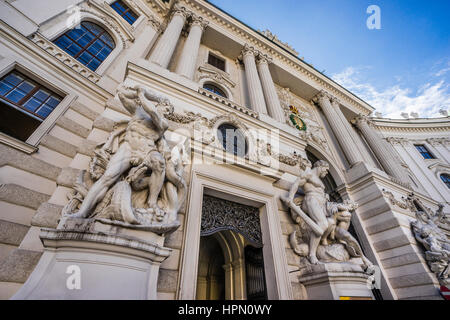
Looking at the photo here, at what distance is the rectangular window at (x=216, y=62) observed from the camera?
10523 millimetres

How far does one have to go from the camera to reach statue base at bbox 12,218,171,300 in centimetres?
185

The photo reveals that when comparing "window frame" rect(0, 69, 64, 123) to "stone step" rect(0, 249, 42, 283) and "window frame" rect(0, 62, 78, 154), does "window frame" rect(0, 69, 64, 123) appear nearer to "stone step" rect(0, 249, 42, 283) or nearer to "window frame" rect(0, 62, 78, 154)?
"window frame" rect(0, 62, 78, 154)

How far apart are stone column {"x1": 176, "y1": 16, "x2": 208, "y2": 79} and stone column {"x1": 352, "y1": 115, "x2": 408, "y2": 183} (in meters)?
11.4

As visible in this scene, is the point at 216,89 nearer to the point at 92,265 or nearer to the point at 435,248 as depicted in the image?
the point at 92,265

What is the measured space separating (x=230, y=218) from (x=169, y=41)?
24.0ft

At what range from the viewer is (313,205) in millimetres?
4672

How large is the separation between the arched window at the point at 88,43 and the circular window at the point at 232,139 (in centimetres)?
501

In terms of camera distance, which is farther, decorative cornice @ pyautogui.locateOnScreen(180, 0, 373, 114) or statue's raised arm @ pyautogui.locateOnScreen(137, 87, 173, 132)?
decorative cornice @ pyautogui.locateOnScreen(180, 0, 373, 114)

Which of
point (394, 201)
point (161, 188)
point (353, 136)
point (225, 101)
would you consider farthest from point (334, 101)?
point (161, 188)

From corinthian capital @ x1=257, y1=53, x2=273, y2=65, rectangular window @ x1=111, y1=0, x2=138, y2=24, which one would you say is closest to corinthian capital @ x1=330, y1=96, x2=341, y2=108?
corinthian capital @ x1=257, y1=53, x2=273, y2=65

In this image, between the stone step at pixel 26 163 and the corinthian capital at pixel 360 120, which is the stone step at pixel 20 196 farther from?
the corinthian capital at pixel 360 120

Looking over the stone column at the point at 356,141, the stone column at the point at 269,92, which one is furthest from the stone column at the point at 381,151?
the stone column at the point at 269,92
